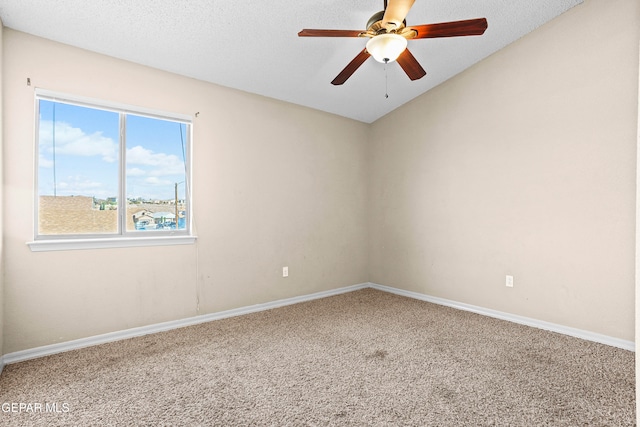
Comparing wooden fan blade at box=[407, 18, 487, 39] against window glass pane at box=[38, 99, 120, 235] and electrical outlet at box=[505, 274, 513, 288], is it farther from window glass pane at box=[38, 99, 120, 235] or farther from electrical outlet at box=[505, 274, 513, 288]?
window glass pane at box=[38, 99, 120, 235]

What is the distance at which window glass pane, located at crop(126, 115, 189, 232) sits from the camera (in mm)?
2990

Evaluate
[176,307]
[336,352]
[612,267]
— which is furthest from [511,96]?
[176,307]

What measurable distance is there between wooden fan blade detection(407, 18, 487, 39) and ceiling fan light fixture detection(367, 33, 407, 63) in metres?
0.09

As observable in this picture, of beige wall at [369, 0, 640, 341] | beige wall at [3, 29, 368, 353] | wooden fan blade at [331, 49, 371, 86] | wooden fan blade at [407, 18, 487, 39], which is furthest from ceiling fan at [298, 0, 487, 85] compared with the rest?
beige wall at [3, 29, 368, 353]

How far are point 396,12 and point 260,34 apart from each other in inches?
52.7

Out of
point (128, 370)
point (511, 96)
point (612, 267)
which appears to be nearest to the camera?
point (128, 370)

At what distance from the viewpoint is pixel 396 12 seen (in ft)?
5.89

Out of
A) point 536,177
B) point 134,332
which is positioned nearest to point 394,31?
point 536,177

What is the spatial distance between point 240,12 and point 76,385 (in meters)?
2.76

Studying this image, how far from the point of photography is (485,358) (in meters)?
2.44

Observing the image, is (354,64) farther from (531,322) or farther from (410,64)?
A: (531,322)

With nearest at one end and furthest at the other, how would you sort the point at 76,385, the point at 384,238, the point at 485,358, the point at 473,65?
the point at 76,385 < the point at 485,358 < the point at 473,65 < the point at 384,238

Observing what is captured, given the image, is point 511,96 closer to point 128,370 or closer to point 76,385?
point 128,370

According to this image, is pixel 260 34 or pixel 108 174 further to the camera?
pixel 108 174
